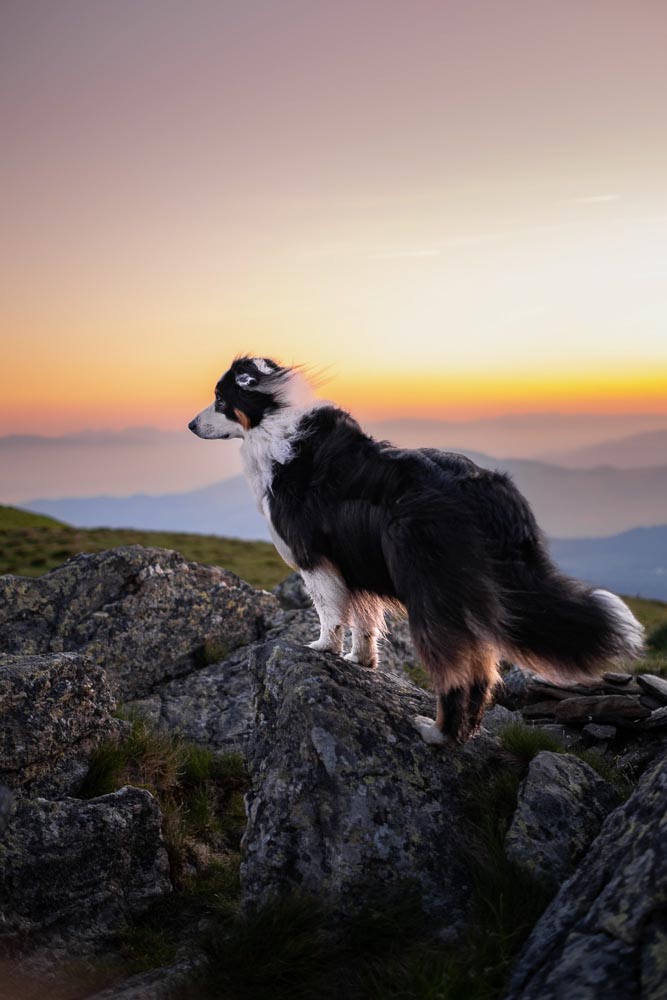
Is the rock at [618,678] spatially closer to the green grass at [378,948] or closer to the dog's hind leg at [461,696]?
the dog's hind leg at [461,696]

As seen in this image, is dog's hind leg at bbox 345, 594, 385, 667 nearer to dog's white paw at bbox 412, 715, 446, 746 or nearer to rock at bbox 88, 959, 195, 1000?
dog's white paw at bbox 412, 715, 446, 746

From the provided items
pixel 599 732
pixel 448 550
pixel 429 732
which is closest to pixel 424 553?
pixel 448 550

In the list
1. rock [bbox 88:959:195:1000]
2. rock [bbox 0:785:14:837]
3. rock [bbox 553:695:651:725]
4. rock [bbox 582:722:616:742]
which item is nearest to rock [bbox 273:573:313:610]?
rock [bbox 553:695:651:725]

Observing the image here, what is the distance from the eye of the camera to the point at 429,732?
273 inches

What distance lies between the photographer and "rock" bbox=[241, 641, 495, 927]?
20.2 feet

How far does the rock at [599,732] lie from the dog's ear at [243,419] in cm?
445

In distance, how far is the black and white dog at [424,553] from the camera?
647 centimetres

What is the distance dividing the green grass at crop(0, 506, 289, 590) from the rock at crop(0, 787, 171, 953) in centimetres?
1659

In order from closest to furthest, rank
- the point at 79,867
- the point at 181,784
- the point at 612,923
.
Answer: the point at 612,923
the point at 79,867
the point at 181,784

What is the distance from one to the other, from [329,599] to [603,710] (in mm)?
3085

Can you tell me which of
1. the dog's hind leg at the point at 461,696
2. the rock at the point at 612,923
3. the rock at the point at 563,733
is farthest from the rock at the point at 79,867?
the rock at the point at 563,733

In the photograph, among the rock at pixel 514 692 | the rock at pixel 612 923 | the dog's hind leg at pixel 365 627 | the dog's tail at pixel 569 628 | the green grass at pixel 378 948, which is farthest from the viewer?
the rock at pixel 514 692

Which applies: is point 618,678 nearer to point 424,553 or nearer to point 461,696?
point 461,696

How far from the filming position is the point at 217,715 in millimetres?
10039
